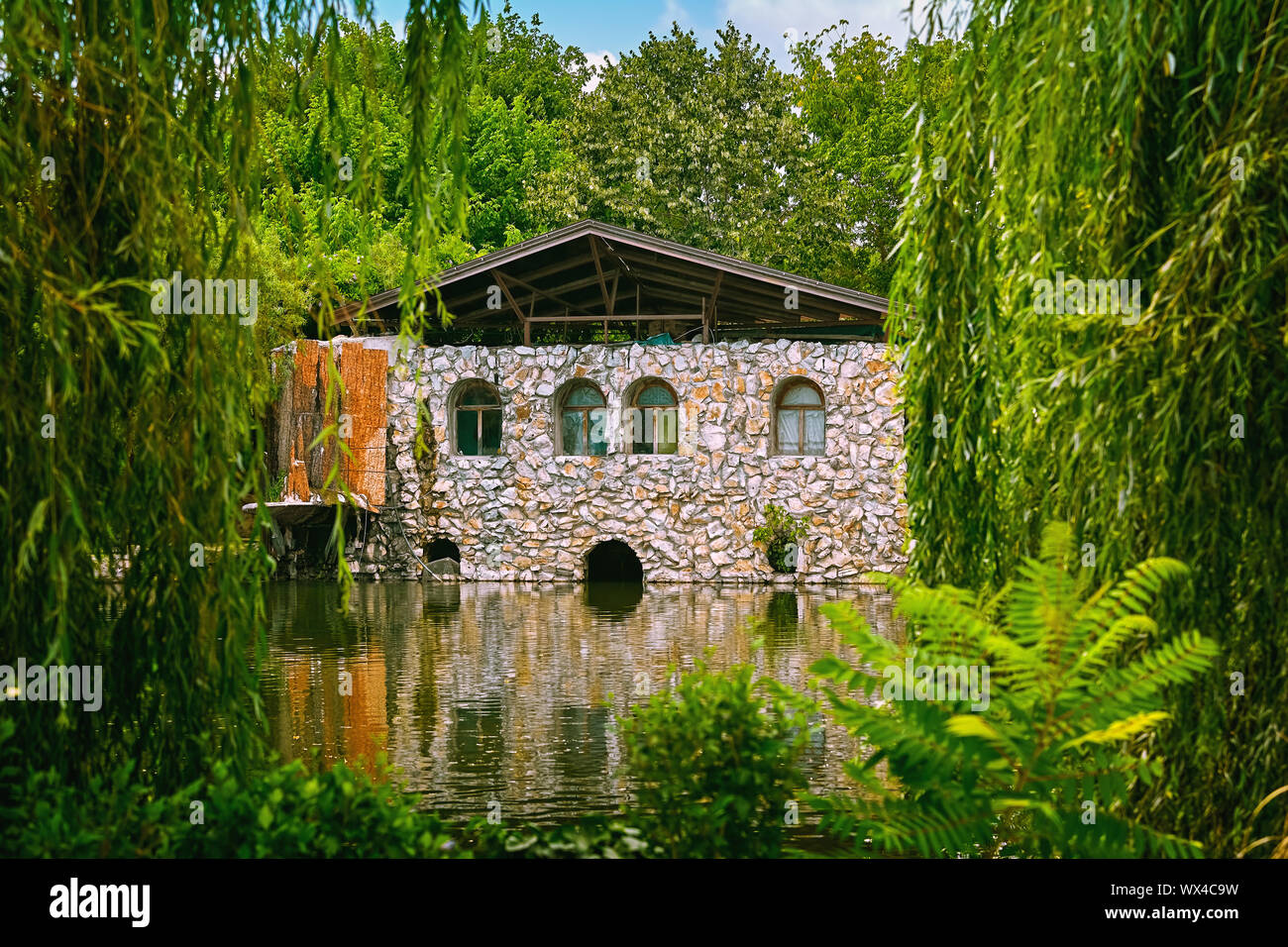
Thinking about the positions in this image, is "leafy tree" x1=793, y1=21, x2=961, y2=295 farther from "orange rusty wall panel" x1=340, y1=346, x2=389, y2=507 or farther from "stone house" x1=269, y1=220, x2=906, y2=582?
"orange rusty wall panel" x1=340, y1=346, x2=389, y2=507

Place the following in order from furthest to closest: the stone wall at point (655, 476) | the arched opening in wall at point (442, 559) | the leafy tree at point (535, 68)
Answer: the leafy tree at point (535, 68) < the arched opening in wall at point (442, 559) < the stone wall at point (655, 476)

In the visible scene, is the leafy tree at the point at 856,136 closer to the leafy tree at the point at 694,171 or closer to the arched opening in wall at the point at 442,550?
the leafy tree at the point at 694,171

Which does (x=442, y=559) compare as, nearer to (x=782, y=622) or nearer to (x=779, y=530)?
(x=779, y=530)

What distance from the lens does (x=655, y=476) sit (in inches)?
886

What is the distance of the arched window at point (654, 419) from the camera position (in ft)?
74.4

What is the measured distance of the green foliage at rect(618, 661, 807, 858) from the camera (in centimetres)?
382

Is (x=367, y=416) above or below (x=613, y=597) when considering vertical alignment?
above

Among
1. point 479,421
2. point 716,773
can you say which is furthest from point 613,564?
point 716,773

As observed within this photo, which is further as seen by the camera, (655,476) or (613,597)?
(655,476)

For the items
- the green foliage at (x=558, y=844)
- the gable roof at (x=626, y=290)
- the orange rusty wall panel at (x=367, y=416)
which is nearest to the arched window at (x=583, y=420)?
the gable roof at (x=626, y=290)

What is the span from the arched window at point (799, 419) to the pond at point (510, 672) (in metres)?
2.85

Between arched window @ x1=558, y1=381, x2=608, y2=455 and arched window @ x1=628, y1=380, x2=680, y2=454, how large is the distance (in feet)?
1.80

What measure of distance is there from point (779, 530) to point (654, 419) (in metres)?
3.08

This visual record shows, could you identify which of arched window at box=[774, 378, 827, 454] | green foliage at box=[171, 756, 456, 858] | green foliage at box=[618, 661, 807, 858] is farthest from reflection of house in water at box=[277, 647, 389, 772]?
arched window at box=[774, 378, 827, 454]
